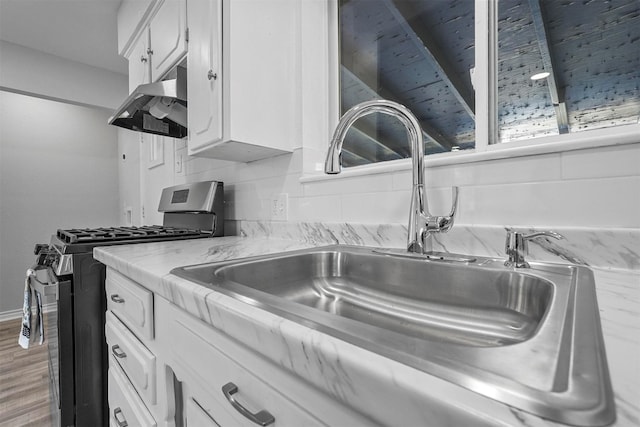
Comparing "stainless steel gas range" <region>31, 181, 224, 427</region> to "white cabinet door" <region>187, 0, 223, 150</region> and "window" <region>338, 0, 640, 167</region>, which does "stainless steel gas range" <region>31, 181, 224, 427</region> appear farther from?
"window" <region>338, 0, 640, 167</region>

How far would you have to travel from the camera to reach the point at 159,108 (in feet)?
5.68

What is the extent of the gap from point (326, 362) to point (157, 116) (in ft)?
6.37

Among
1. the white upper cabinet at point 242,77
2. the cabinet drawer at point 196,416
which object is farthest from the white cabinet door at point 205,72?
the cabinet drawer at point 196,416

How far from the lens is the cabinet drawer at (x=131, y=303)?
0.76 meters

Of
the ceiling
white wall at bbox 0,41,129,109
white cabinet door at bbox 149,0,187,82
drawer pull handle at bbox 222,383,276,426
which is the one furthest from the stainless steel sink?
white wall at bbox 0,41,129,109

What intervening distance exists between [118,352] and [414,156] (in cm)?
111

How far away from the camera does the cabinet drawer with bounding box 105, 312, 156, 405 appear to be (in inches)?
29.6

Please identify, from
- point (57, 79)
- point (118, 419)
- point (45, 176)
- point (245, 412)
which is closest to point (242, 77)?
point (245, 412)

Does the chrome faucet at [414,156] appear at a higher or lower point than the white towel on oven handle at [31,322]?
higher

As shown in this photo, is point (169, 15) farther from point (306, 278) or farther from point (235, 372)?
point (235, 372)

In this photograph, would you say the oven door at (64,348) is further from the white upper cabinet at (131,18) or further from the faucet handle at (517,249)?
the white upper cabinet at (131,18)

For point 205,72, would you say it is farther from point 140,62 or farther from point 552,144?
point 552,144

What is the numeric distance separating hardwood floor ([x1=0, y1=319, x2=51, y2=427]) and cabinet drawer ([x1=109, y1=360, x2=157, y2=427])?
3.08 feet

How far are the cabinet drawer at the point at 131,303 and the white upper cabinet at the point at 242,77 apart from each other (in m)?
0.63
